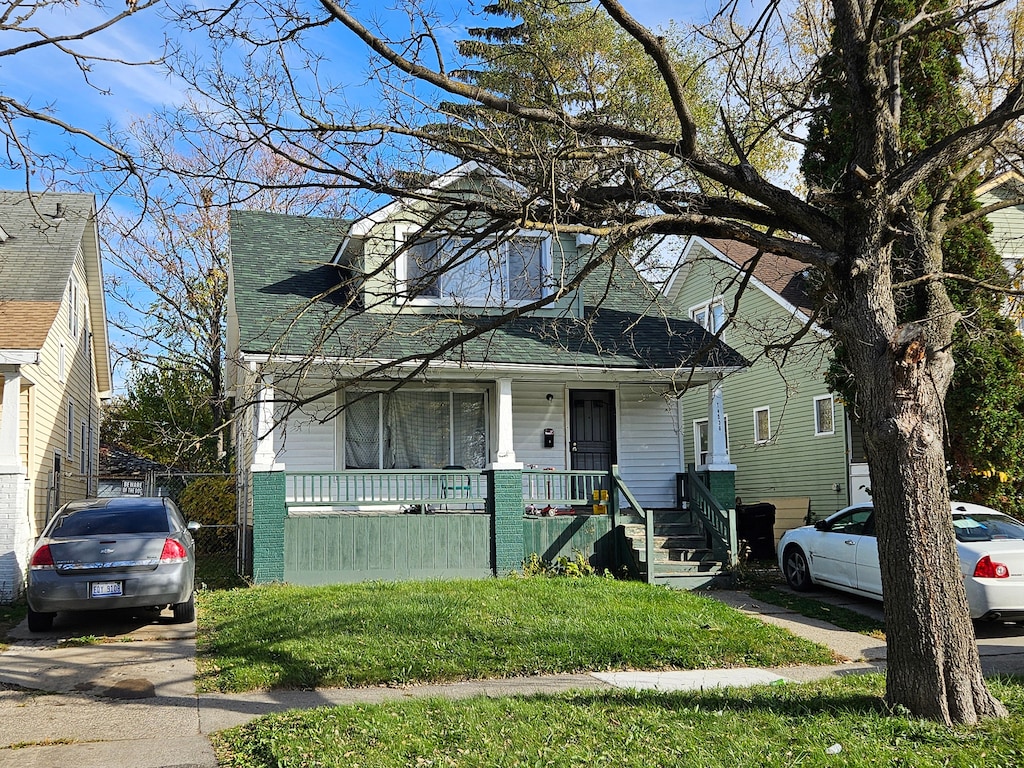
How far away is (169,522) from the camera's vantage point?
11.4m

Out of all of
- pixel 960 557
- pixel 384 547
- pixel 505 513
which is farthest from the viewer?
pixel 505 513

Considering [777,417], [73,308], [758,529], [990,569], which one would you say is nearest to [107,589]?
[990,569]

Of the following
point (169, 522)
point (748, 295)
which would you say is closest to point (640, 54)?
point (748, 295)

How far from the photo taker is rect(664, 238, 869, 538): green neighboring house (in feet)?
69.2

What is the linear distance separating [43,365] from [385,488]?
20.5 ft

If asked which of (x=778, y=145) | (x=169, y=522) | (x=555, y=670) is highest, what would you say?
(x=778, y=145)

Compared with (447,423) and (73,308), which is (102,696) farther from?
(73,308)

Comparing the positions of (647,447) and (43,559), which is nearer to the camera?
(43,559)

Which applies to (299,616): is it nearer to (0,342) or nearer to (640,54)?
(0,342)

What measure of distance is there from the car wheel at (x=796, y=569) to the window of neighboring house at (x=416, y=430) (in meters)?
5.65

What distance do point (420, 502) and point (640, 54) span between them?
17650 millimetres

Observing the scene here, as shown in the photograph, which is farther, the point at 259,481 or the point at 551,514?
the point at 551,514

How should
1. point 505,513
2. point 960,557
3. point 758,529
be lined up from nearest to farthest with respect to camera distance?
Answer: 1. point 960,557
2. point 505,513
3. point 758,529

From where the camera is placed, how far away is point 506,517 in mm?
14820
